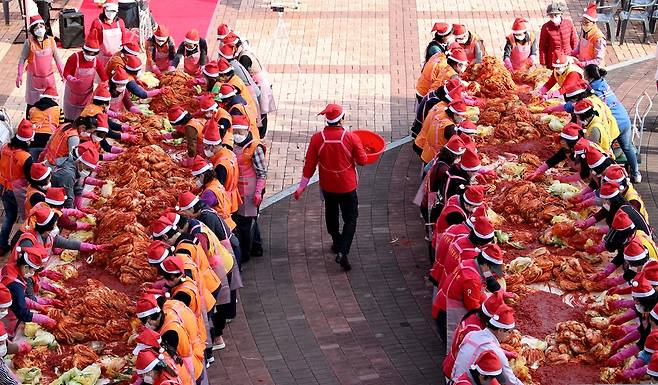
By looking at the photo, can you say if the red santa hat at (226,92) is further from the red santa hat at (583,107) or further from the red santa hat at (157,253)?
the red santa hat at (157,253)

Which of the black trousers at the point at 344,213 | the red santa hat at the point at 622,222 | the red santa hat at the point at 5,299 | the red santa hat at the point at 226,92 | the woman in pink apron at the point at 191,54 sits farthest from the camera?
the woman in pink apron at the point at 191,54

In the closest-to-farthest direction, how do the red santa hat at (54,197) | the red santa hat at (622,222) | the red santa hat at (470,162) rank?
the red santa hat at (622,222) < the red santa hat at (54,197) < the red santa hat at (470,162)

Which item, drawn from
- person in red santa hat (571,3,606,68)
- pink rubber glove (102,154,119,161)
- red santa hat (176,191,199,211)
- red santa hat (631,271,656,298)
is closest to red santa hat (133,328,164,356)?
red santa hat (176,191,199,211)

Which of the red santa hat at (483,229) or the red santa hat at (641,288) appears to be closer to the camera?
the red santa hat at (641,288)

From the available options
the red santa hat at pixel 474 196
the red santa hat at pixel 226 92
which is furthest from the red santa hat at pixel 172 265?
the red santa hat at pixel 226 92

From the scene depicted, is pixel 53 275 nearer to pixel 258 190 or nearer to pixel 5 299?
pixel 5 299

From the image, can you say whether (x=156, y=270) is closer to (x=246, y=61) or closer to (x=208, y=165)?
(x=208, y=165)

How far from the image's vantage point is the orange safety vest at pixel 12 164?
607 inches

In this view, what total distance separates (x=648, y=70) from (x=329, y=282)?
10223mm

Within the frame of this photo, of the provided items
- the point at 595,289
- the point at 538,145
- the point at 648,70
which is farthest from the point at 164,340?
the point at 648,70

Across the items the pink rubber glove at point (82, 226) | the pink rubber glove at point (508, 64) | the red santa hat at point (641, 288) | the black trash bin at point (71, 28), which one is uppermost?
the red santa hat at point (641, 288)

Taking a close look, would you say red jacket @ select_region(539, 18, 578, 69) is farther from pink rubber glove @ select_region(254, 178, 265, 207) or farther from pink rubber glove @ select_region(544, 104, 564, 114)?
pink rubber glove @ select_region(254, 178, 265, 207)

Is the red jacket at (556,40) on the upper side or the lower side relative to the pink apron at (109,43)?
upper

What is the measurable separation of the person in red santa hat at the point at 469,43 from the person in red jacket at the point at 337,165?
4315mm
